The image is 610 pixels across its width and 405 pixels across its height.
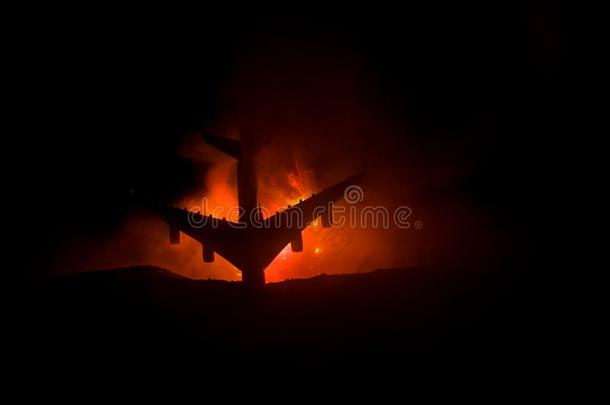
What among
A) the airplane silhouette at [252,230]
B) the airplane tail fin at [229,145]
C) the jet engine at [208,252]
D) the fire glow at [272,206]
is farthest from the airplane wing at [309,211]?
the fire glow at [272,206]

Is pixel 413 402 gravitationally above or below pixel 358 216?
below

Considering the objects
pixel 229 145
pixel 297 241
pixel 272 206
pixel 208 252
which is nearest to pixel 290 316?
pixel 297 241

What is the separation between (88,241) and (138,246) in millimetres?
1519

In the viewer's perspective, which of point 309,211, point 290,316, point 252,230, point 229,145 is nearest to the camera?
point 290,316

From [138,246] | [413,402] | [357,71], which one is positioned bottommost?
[413,402]

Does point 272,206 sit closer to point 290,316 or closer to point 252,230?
point 252,230

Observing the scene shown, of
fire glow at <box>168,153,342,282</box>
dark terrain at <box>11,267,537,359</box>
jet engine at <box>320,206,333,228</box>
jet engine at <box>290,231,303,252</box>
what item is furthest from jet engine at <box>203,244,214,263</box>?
fire glow at <box>168,153,342,282</box>

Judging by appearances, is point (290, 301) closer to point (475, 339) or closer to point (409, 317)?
point (409, 317)

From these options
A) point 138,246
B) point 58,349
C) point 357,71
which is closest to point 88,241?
point 138,246

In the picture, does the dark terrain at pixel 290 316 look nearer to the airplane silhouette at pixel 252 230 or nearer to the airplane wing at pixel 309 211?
the airplane silhouette at pixel 252 230

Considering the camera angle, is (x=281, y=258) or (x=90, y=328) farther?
(x=281, y=258)

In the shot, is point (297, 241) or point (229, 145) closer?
point (297, 241)

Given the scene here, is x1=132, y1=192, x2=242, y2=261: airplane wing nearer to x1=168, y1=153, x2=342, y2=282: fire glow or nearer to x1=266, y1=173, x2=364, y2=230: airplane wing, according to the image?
x1=266, y1=173, x2=364, y2=230: airplane wing

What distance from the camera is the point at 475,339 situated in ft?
12.8
